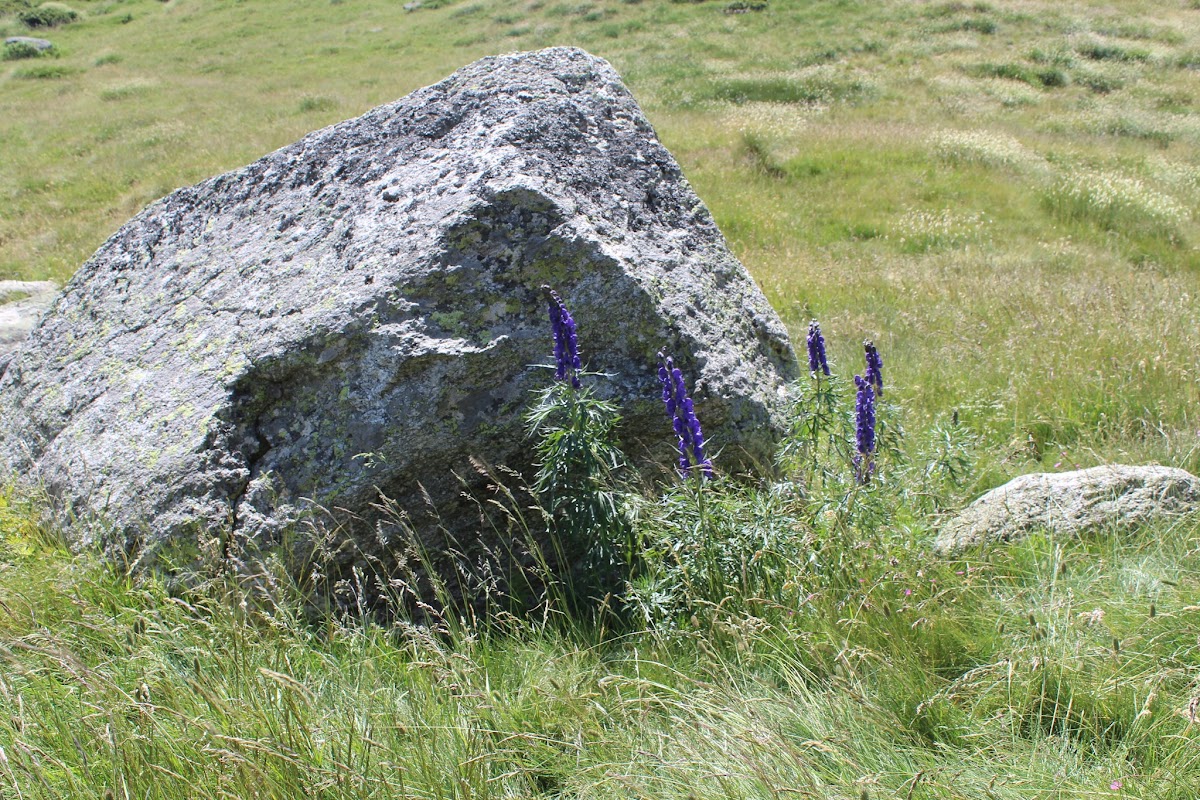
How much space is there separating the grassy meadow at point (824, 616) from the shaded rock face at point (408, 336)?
34 centimetres

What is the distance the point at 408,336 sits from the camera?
153 inches

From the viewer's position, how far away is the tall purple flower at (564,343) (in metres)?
3.50

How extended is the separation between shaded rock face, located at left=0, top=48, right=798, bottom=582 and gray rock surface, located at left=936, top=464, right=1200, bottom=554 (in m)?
1.09

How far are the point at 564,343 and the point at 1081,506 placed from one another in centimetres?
265

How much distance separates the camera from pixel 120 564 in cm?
389

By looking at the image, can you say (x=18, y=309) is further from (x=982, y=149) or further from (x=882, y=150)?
(x=982, y=149)

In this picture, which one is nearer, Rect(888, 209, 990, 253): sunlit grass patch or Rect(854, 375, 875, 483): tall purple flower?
Rect(854, 375, 875, 483): tall purple flower

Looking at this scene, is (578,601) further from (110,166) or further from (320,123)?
(320,123)

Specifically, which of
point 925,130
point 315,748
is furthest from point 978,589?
point 925,130

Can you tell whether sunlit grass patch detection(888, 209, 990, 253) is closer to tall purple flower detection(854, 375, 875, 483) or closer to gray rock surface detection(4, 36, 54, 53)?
tall purple flower detection(854, 375, 875, 483)

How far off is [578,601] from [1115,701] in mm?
2224

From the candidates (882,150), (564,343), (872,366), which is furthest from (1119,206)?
(564,343)

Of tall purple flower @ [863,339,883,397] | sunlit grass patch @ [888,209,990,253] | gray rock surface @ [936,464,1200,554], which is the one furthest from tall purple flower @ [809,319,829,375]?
sunlit grass patch @ [888,209,990,253]

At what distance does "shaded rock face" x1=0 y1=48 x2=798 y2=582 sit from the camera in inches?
153
